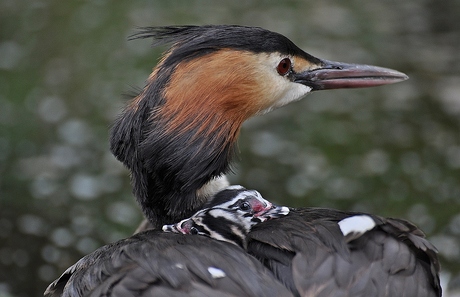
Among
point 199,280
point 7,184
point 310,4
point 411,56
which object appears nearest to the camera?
point 199,280

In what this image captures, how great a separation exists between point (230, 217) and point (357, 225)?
645 mm

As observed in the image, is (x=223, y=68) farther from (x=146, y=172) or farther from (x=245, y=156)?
(x=245, y=156)

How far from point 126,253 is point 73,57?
5589mm

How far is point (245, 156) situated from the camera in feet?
24.1

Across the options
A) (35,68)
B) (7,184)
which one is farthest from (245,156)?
(35,68)

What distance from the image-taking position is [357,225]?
144 inches

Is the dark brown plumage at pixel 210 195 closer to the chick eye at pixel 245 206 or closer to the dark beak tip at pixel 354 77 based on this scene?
the dark beak tip at pixel 354 77

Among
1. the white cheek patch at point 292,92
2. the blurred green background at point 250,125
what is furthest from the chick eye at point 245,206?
the blurred green background at point 250,125

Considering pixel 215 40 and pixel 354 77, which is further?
pixel 354 77

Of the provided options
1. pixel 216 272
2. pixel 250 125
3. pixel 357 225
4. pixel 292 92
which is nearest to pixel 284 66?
pixel 292 92

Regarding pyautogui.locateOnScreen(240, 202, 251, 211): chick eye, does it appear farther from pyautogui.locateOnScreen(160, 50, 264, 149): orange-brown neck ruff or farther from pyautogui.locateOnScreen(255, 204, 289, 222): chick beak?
pyautogui.locateOnScreen(160, 50, 264, 149): orange-brown neck ruff

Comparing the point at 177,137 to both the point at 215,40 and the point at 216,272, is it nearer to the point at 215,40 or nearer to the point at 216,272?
the point at 215,40

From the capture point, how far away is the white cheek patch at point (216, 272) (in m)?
3.35

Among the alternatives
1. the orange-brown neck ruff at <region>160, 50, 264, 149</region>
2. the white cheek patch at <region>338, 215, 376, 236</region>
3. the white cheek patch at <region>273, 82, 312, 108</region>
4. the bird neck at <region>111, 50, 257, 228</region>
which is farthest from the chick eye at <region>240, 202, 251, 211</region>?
the white cheek patch at <region>273, 82, 312, 108</region>
